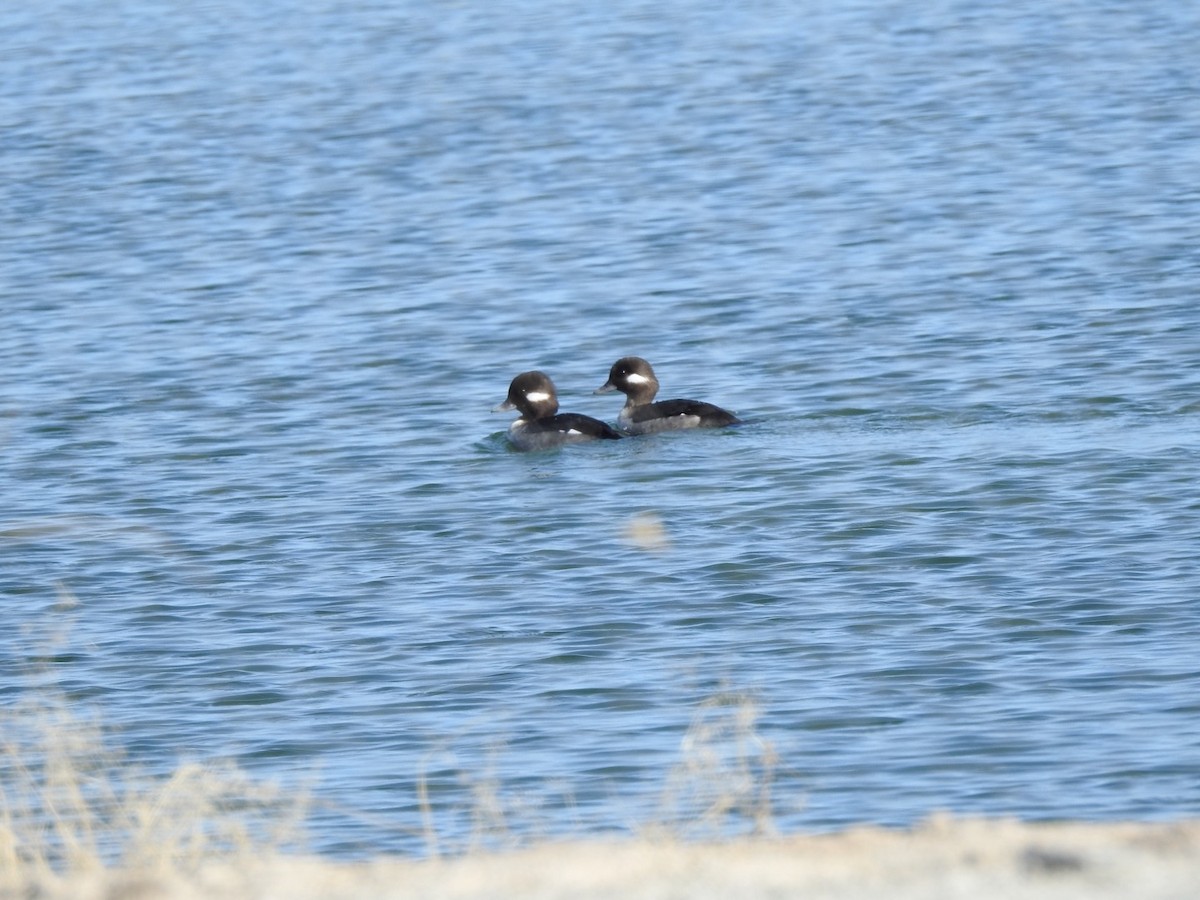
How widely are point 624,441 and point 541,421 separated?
29.4 inches

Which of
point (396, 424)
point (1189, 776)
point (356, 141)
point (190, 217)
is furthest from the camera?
point (356, 141)

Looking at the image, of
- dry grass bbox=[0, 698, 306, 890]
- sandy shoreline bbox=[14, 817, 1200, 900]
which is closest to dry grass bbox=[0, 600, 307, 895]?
dry grass bbox=[0, 698, 306, 890]

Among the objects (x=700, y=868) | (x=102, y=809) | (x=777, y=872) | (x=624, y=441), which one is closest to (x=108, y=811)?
(x=102, y=809)

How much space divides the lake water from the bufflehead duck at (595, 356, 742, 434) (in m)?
0.24

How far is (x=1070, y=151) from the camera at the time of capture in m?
28.0

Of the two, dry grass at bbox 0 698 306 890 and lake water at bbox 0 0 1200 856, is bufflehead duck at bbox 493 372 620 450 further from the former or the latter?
dry grass at bbox 0 698 306 890

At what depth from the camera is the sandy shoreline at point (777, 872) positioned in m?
6.28

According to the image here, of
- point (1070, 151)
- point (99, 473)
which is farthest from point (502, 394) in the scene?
point (1070, 151)

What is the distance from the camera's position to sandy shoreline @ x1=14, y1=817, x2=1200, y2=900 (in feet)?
20.6

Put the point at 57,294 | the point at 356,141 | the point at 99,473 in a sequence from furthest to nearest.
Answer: the point at 356,141 < the point at 57,294 < the point at 99,473

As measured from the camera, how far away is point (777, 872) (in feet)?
21.3

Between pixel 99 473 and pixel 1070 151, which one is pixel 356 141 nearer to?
pixel 1070 151

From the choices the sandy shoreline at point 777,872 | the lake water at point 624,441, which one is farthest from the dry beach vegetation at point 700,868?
the lake water at point 624,441

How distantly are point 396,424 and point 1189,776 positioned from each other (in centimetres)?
909
